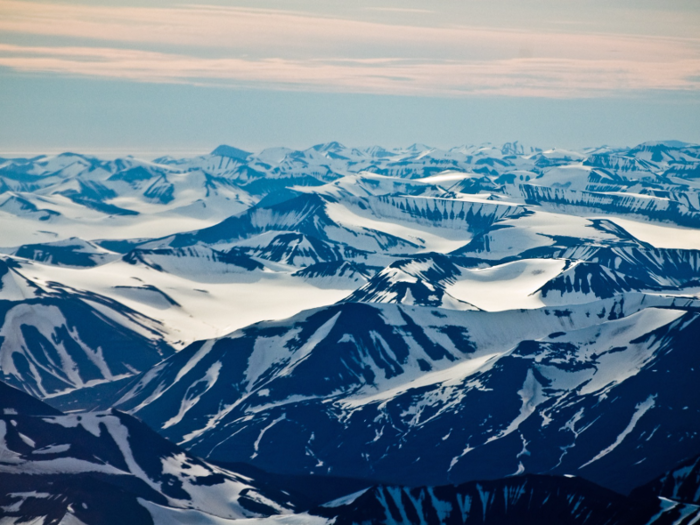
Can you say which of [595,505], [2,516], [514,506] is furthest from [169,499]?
[595,505]

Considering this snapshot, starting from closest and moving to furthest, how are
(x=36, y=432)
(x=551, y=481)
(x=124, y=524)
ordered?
(x=124, y=524) < (x=551, y=481) < (x=36, y=432)

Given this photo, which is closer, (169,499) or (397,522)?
(397,522)

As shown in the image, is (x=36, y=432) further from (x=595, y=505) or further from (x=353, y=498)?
(x=595, y=505)

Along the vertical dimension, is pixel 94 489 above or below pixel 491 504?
above

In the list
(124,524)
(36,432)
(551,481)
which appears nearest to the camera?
(124,524)

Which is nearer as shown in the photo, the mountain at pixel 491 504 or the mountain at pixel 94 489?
the mountain at pixel 491 504

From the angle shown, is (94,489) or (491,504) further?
(491,504)

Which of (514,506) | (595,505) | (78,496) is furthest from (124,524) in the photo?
(595,505)

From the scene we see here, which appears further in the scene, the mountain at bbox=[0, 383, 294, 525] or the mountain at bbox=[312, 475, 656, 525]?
the mountain at bbox=[0, 383, 294, 525]

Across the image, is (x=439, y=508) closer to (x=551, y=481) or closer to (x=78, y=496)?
(x=551, y=481)
